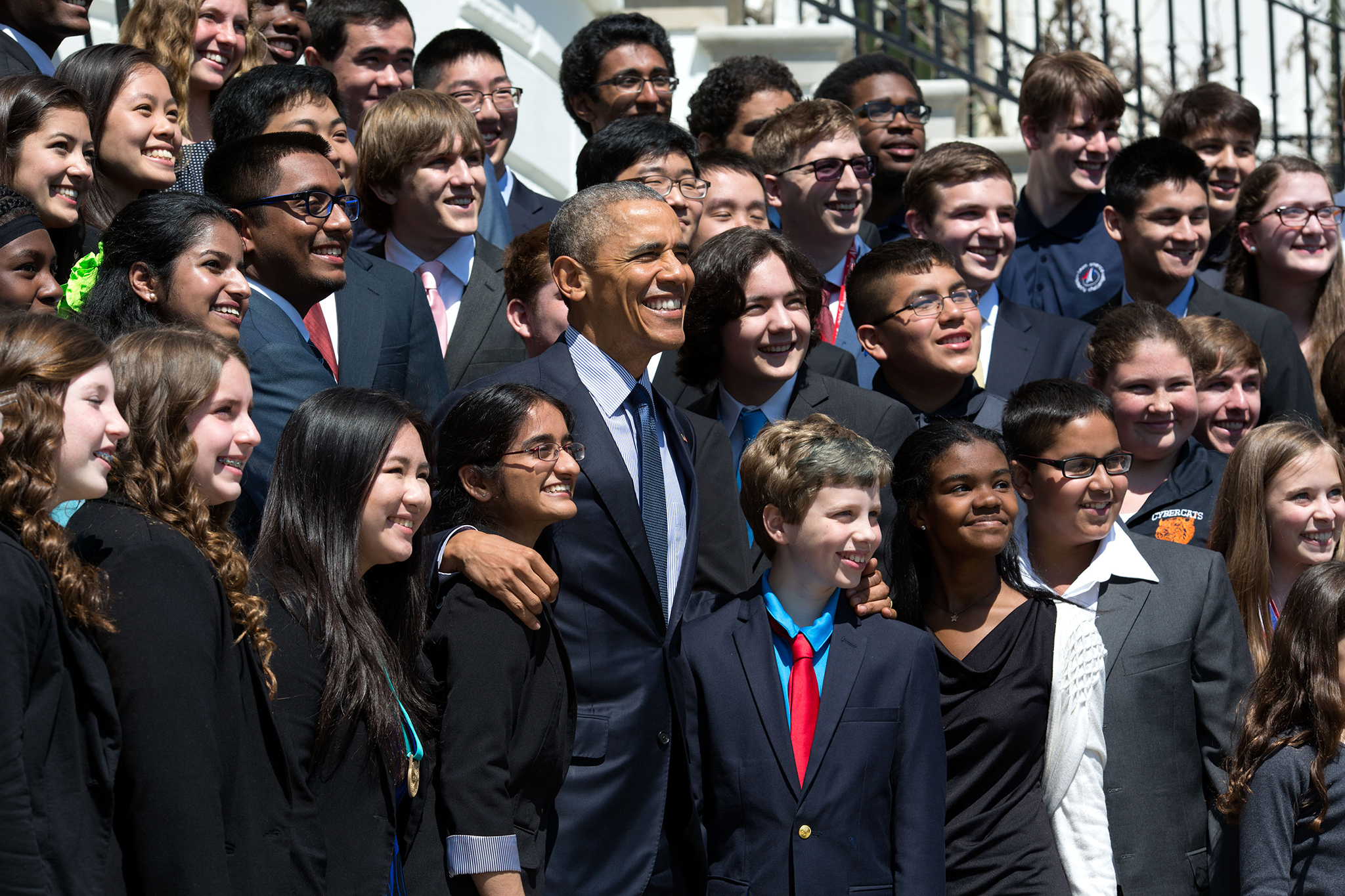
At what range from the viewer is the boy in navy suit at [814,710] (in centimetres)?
368

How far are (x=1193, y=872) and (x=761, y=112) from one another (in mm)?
4202

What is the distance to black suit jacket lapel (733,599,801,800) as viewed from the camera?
3.73 m

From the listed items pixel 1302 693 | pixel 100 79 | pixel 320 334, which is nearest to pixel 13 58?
pixel 100 79

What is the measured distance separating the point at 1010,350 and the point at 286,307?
2.58 m

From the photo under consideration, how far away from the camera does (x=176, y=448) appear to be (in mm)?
2867

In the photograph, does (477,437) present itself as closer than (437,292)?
Yes

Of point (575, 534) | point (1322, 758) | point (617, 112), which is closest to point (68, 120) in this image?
point (575, 534)

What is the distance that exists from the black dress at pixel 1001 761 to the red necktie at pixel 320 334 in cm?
192

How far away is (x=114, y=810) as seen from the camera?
2.51 meters

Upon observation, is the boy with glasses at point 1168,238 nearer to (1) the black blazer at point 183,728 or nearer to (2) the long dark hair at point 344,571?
(2) the long dark hair at point 344,571

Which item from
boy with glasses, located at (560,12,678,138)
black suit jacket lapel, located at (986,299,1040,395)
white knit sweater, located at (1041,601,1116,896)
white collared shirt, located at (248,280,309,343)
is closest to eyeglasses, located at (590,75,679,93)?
boy with glasses, located at (560,12,678,138)

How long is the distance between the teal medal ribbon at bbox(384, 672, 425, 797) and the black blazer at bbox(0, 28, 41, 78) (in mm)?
2873

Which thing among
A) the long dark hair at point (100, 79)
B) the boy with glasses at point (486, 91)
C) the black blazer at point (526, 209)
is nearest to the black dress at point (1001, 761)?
the long dark hair at point (100, 79)

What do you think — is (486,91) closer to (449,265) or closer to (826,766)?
(449,265)
